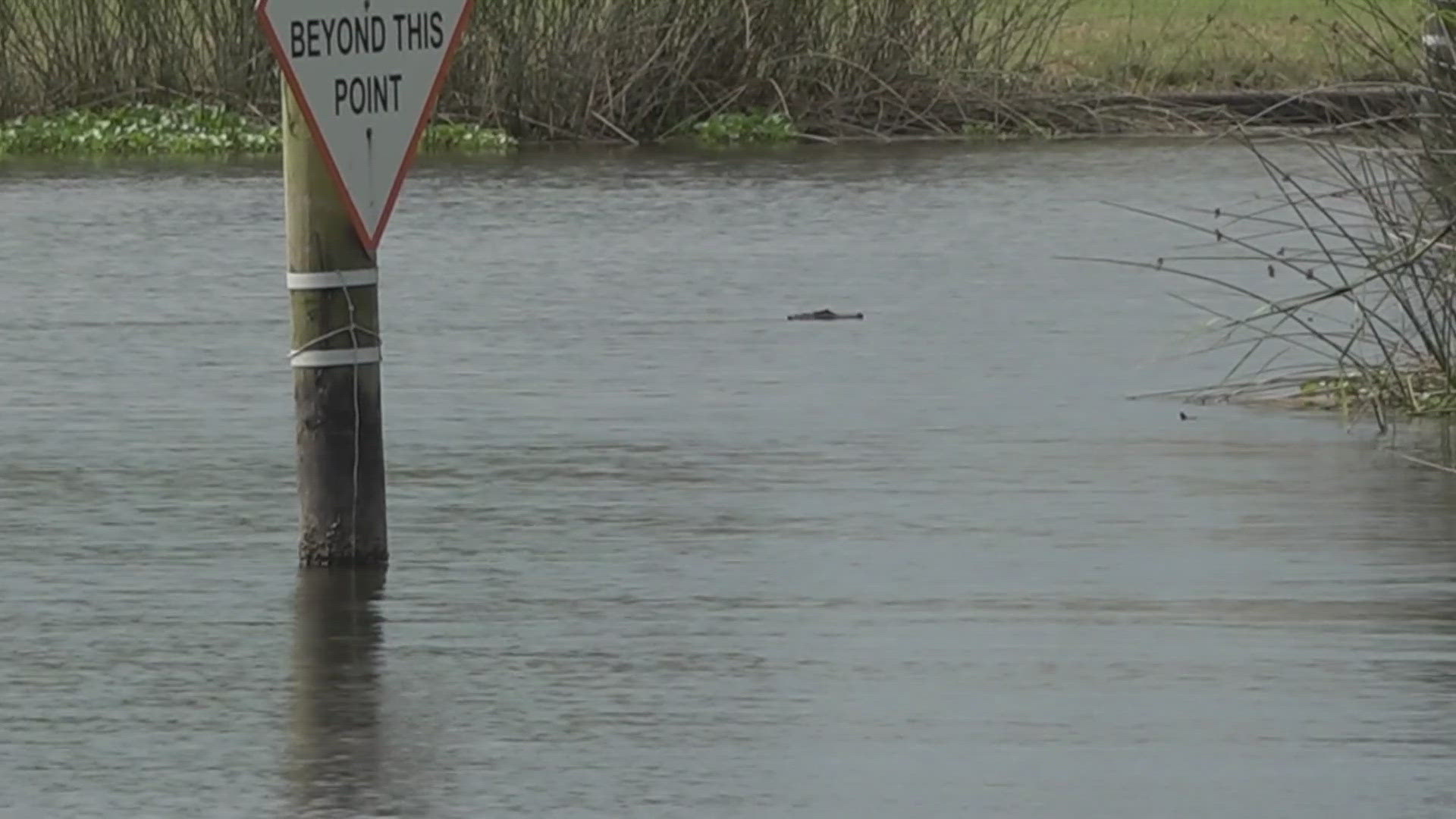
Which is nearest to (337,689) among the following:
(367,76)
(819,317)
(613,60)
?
(367,76)

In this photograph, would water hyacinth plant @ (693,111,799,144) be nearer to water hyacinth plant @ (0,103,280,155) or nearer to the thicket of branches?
the thicket of branches

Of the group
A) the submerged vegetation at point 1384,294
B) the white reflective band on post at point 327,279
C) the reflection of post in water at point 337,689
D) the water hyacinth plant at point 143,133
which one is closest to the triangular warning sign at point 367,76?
the white reflective band on post at point 327,279

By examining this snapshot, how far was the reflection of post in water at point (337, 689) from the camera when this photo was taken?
7.24 m

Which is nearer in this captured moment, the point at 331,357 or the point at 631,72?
the point at 331,357

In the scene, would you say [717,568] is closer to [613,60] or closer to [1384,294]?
[1384,294]

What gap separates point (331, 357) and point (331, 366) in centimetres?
3

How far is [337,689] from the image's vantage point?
27.0 ft

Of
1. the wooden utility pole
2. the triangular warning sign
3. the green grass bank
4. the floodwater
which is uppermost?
the triangular warning sign

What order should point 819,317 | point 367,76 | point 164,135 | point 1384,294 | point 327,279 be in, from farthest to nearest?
1. point 164,135
2. point 819,317
3. point 1384,294
4. point 327,279
5. point 367,76

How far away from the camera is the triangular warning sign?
9148 millimetres

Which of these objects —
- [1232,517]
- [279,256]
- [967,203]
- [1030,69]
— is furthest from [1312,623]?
[1030,69]

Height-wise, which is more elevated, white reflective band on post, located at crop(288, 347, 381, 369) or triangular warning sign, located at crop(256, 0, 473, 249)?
triangular warning sign, located at crop(256, 0, 473, 249)

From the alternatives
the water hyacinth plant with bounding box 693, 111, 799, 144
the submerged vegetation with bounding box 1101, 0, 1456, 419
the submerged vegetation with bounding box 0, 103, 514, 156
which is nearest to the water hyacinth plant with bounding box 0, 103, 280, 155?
the submerged vegetation with bounding box 0, 103, 514, 156

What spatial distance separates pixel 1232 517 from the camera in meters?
10.6
